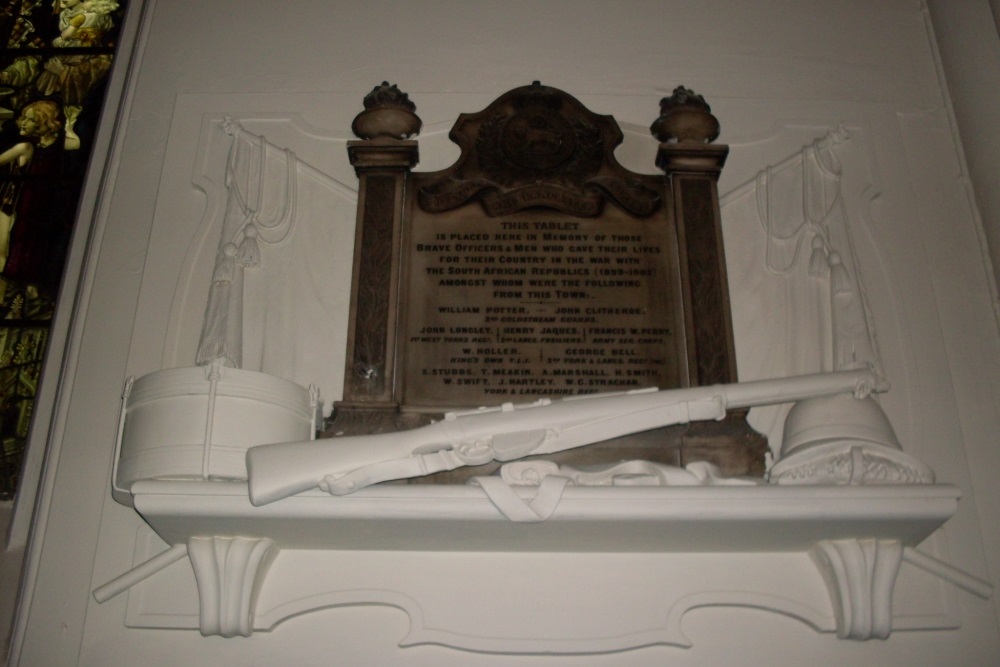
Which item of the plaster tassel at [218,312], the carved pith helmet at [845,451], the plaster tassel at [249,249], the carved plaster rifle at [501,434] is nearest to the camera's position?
the carved plaster rifle at [501,434]

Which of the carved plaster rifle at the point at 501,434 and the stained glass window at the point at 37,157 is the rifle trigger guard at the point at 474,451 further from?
the stained glass window at the point at 37,157

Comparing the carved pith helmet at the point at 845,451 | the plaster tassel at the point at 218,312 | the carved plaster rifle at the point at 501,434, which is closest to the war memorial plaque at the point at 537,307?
the carved plaster rifle at the point at 501,434

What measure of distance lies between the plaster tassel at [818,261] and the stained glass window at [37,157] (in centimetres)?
231

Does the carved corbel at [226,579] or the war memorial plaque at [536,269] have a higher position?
the war memorial plaque at [536,269]

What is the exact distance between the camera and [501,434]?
2186 millimetres

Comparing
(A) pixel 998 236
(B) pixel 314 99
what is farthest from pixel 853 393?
(B) pixel 314 99

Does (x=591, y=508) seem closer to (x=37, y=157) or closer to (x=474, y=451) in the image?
(x=474, y=451)

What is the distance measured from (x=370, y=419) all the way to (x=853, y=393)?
1.23 metres

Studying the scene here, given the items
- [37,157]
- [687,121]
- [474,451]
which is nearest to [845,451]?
[474,451]

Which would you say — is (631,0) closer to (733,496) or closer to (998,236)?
(998,236)

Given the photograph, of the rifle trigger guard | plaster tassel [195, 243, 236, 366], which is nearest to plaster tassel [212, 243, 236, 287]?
plaster tassel [195, 243, 236, 366]

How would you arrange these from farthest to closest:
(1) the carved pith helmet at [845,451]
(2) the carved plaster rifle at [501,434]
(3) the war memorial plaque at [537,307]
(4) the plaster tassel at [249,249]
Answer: (4) the plaster tassel at [249,249] → (3) the war memorial plaque at [537,307] → (1) the carved pith helmet at [845,451] → (2) the carved plaster rifle at [501,434]

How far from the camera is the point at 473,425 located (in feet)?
7.18

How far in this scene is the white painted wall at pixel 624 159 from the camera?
7.61 feet
